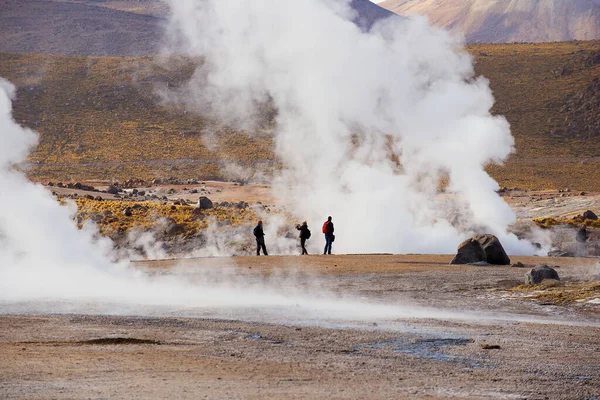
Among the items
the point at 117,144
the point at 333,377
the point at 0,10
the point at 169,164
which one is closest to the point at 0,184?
the point at 333,377

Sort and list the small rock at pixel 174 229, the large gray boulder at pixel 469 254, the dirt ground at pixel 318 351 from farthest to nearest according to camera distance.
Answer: the small rock at pixel 174 229 < the large gray boulder at pixel 469 254 < the dirt ground at pixel 318 351

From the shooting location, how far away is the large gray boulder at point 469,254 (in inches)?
1045

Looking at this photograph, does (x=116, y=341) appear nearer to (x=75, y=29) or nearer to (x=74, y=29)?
(x=74, y=29)

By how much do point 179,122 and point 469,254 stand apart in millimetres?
65792

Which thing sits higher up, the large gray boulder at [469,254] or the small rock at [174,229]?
the small rock at [174,229]

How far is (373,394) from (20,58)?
102m

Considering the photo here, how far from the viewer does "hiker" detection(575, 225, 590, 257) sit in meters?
31.7

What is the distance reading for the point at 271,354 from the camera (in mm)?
12539

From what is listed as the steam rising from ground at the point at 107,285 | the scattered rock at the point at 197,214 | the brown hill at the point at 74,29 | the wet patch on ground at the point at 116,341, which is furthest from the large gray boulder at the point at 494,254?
the brown hill at the point at 74,29

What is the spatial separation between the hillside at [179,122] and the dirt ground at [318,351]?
181 ft

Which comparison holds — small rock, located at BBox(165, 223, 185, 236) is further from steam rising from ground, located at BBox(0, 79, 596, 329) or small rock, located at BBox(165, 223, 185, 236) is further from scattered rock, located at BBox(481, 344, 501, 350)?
scattered rock, located at BBox(481, 344, 501, 350)

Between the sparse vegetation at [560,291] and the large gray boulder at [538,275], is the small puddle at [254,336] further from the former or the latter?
the large gray boulder at [538,275]

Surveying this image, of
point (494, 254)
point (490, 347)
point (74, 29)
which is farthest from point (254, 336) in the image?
point (74, 29)

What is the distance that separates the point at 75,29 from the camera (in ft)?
536
